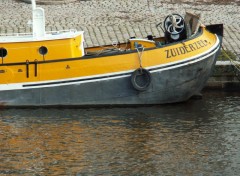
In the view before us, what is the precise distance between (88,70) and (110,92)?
0.91 meters

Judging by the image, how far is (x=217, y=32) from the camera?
31.1m

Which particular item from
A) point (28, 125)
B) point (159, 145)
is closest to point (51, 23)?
point (28, 125)

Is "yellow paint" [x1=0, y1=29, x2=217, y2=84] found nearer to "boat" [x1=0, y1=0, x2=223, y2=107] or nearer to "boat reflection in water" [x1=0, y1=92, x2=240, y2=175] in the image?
"boat" [x1=0, y1=0, x2=223, y2=107]

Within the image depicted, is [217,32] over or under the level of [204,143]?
over

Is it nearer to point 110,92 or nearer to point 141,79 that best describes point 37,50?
point 110,92

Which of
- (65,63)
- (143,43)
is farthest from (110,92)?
(143,43)

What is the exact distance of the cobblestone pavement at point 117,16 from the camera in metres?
35.1

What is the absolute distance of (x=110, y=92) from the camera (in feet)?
96.0

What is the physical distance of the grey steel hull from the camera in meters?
29.1

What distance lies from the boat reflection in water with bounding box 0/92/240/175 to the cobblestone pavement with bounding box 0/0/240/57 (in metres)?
5.58

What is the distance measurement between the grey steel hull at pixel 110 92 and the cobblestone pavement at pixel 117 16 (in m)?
4.56

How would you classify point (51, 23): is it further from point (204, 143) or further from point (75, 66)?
point (204, 143)

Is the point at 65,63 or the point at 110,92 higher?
the point at 65,63

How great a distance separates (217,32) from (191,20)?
85 centimetres
